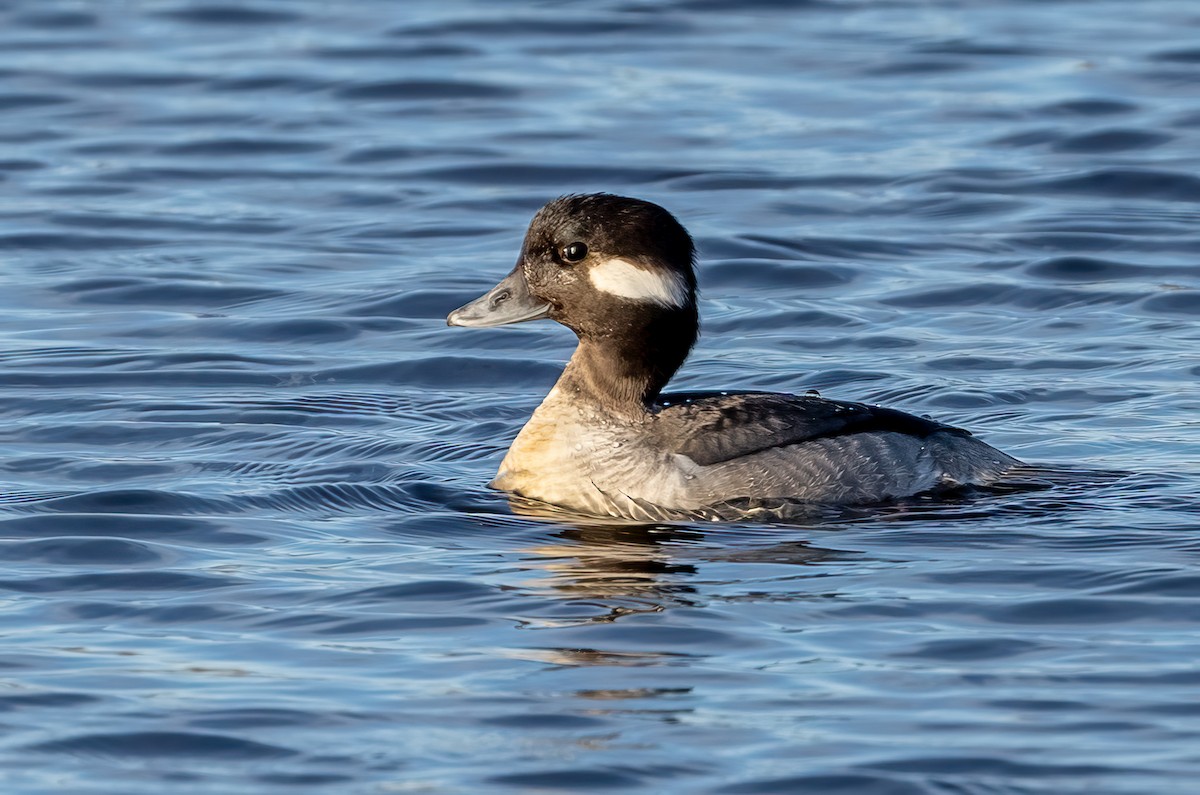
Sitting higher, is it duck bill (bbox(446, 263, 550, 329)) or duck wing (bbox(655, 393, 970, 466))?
duck bill (bbox(446, 263, 550, 329))

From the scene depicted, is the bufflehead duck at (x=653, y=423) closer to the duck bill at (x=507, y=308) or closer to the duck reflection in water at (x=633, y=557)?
the duck bill at (x=507, y=308)

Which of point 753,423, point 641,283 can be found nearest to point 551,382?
point 641,283

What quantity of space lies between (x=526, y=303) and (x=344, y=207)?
6.84 m

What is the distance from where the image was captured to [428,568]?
8539 mm

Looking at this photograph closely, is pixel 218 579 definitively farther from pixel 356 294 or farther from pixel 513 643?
pixel 356 294

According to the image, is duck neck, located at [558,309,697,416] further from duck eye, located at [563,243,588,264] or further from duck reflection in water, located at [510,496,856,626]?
duck reflection in water, located at [510,496,856,626]

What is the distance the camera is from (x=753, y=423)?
31.3ft

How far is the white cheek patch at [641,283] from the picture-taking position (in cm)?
963

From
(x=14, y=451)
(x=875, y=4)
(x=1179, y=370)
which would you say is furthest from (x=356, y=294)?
(x=875, y=4)

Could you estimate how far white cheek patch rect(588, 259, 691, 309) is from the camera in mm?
9633

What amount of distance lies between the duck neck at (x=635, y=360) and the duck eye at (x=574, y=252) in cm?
37

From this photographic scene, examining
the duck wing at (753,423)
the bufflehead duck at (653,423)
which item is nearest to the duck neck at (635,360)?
→ the bufflehead duck at (653,423)

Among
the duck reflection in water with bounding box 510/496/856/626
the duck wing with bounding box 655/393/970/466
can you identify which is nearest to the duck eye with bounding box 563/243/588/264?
the duck wing with bounding box 655/393/970/466

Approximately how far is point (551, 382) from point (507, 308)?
2203 mm
